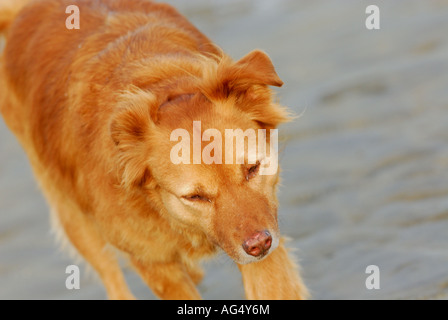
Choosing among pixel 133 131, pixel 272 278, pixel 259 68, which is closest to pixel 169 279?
pixel 272 278

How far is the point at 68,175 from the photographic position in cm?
606

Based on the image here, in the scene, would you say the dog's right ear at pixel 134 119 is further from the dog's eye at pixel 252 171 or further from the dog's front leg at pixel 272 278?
the dog's front leg at pixel 272 278

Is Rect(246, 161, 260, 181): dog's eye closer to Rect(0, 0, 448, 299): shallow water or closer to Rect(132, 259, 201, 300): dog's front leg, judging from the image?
Rect(0, 0, 448, 299): shallow water

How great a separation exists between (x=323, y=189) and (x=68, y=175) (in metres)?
2.69

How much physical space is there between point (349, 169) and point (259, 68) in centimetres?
319

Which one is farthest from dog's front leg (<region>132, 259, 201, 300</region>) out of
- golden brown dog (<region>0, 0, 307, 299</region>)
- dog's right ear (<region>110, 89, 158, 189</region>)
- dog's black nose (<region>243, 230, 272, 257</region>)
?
dog's black nose (<region>243, 230, 272, 257</region>)

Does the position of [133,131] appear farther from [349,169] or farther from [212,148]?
[349,169]

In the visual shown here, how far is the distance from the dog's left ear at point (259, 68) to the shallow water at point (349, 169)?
0.63 meters

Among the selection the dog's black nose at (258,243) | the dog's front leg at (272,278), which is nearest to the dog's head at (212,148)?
the dog's black nose at (258,243)

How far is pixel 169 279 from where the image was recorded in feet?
18.9

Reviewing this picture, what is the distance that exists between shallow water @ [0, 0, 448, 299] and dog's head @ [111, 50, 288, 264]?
24.8 inches

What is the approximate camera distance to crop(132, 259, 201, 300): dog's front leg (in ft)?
18.8

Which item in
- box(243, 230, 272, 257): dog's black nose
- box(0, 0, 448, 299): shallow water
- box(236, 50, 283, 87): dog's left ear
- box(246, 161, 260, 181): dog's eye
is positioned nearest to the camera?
box(243, 230, 272, 257): dog's black nose
